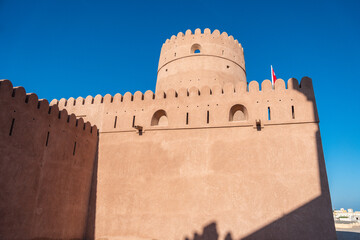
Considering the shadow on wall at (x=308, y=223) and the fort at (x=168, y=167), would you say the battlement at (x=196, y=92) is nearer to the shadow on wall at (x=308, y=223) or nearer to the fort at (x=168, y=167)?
the fort at (x=168, y=167)

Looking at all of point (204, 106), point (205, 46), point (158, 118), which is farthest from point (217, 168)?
point (205, 46)

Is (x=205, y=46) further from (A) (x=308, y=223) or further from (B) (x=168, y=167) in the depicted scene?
(A) (x=308, y=223)

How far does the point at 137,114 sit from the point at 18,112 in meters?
4.62

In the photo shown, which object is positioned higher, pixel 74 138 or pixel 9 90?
pixel 9 90

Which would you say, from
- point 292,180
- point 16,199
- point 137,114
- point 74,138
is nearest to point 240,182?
point 292,180

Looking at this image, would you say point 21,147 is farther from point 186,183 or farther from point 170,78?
point 170,78

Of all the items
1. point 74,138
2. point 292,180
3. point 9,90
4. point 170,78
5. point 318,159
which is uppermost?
point 170,78

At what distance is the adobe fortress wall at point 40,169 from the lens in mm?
7066

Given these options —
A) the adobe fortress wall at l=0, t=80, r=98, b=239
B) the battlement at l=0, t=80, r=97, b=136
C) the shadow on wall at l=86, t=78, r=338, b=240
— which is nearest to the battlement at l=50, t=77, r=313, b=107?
the battlement at l=0, t=80, r=97, b=136

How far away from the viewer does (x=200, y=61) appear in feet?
45.0

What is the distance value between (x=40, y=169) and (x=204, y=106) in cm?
607

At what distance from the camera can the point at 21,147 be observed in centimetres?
752

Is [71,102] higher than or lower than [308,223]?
higher

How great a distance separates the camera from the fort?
25.6ft
